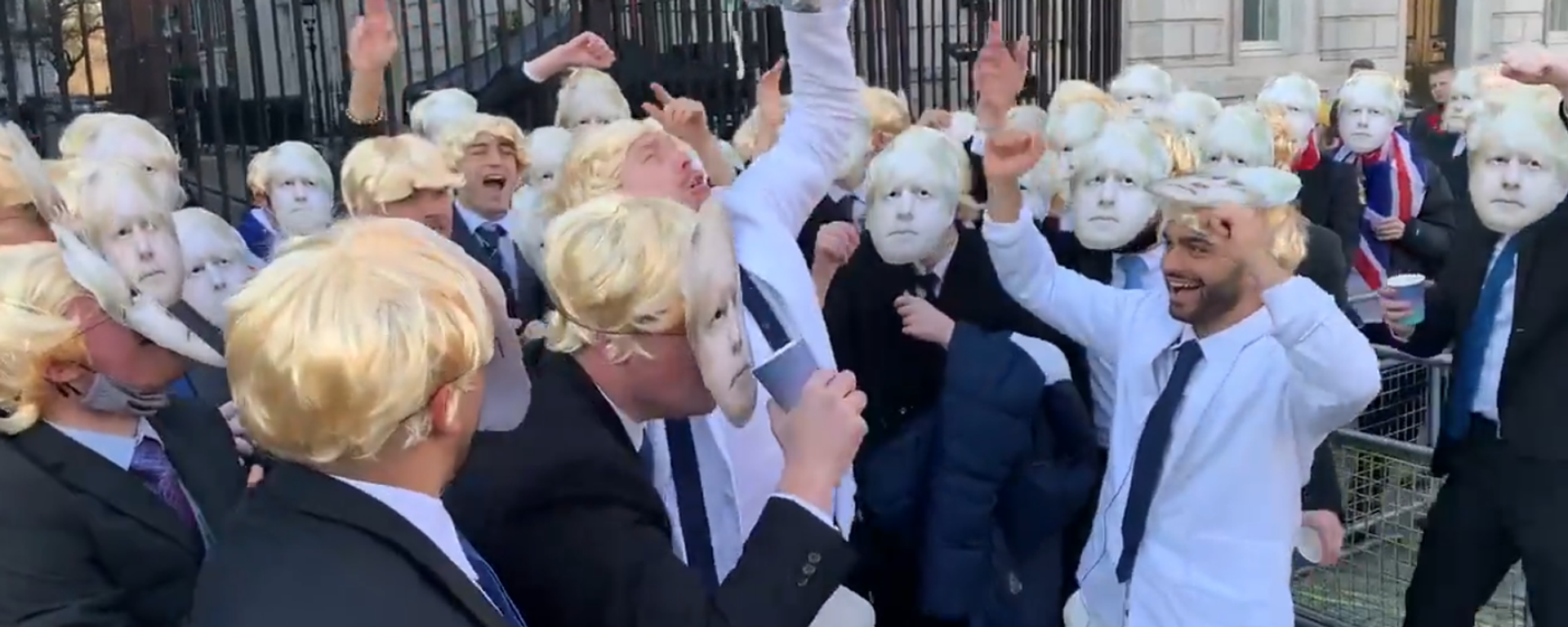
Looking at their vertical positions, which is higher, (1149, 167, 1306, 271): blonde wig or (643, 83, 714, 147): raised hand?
(643, 83, 714, 147): raised hand

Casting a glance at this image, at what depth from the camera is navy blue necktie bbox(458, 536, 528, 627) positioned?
1583 mm

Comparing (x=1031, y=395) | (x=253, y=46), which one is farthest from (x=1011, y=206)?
(x=253, y=46)

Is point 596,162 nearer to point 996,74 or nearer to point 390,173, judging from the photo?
point 390,173

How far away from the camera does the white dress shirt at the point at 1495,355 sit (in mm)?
3309

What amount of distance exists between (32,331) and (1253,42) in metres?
16.3

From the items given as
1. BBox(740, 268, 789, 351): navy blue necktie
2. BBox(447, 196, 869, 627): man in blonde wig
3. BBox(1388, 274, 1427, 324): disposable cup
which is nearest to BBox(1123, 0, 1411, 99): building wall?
BBox(1388, 274, 1427, 324): disposable cup

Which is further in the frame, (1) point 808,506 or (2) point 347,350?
(1) point 808,506

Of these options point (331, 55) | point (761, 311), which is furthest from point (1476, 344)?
point (331, 55)

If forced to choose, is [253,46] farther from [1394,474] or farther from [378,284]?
[378,284]

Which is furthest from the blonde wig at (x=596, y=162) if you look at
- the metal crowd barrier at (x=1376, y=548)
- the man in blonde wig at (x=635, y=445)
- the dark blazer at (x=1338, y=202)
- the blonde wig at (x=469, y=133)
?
the dark blazer at (x=1338, y=202)

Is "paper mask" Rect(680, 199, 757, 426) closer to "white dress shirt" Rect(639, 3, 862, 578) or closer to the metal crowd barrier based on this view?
"white dress shirt" Rect(639, 3, 862, 578)

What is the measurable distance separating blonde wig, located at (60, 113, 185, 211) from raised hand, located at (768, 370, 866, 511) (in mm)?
2760

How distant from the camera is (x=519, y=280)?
4.34m

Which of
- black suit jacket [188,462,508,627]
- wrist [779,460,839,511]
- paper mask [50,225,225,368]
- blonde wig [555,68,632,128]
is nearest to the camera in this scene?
black suit jacket [188,462,508,627]
